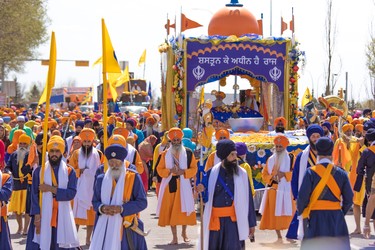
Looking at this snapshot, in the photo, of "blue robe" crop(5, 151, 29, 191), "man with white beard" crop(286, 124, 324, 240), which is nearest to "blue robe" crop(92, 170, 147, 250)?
"man with white beard" crop(286, 124, 324, 240)

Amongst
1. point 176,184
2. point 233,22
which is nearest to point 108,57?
point 176,184

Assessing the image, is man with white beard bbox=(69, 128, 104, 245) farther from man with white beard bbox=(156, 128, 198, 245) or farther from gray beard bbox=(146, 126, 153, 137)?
gray beard bbox=(146, 126, 153, 137)

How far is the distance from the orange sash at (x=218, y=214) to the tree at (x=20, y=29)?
31510 millimetres

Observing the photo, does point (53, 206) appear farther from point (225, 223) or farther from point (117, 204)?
Result: point (225, 223)

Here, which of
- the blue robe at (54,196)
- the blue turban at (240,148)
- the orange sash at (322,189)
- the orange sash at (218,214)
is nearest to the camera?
the orange sash at (322,189)

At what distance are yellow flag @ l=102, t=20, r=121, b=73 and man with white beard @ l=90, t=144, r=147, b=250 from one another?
186cm

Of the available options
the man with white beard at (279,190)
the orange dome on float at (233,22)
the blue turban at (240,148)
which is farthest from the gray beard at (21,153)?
the orange dome on float at (233,22)

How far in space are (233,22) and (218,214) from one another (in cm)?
1336

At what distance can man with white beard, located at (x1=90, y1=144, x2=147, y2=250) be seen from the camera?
10055 millimetres

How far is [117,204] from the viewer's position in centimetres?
1006

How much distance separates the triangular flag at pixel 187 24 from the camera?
22.6 meters

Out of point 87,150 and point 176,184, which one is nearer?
point 87,150

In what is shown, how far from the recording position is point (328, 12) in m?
38.1

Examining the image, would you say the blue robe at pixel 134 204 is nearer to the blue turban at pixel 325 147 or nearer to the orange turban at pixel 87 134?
the blue turban at pixel 325 147
